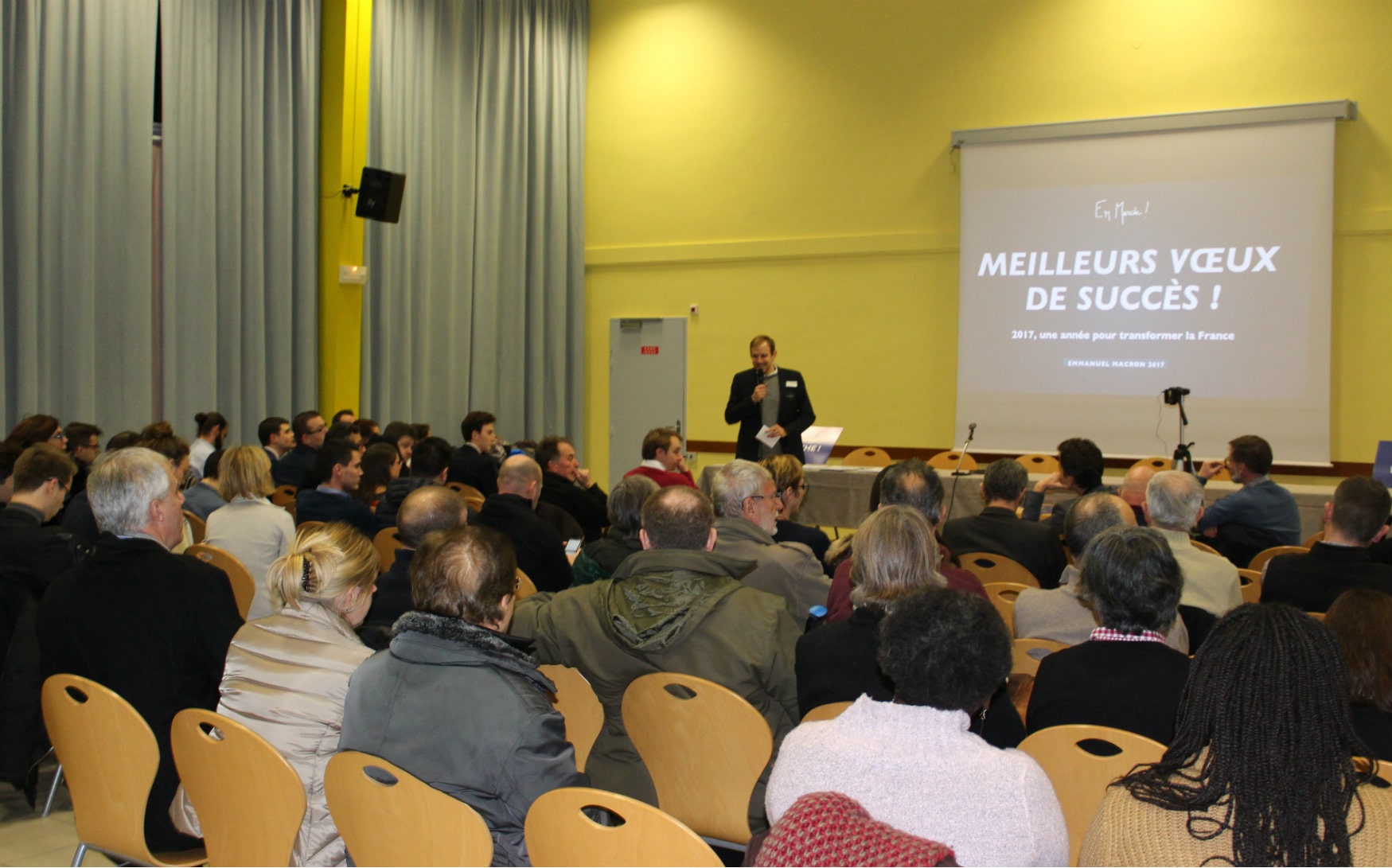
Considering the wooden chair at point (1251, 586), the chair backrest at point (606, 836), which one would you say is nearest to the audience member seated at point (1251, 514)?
the wooden chair at point (1251, 586)

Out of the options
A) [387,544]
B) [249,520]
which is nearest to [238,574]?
[249,520]

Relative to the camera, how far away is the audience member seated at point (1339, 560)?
3.24 m

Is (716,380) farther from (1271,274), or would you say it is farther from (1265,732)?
(1265,732)

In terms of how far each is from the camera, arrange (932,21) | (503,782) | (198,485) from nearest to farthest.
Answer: (503,782) → (198,485) → (932,21)

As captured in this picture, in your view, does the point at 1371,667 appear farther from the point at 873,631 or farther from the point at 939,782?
the point at 939,782

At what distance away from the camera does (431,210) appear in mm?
9055

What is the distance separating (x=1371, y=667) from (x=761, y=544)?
1.71 metres

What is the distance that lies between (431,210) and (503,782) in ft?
25.9

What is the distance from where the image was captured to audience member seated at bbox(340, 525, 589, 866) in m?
1.83

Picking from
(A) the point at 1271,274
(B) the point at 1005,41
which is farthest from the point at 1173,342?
(B) the point at 1005,41

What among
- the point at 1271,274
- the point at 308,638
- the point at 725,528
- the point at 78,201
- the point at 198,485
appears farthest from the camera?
the point at 1271,274

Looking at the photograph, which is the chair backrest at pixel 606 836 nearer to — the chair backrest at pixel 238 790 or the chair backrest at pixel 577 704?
the chair backrest at pixel 238 790

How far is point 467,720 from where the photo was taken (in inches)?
72.4

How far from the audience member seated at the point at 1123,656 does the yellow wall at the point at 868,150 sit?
21.7 feet
